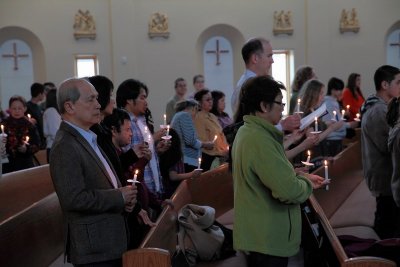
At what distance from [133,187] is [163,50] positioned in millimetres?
10681

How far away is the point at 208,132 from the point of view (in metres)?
7.54

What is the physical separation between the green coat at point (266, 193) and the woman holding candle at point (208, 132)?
14.4 feet

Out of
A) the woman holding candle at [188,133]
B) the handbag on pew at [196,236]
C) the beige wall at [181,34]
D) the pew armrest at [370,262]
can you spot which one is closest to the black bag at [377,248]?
the pew armrest at [370,262]

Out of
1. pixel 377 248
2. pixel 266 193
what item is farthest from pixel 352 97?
pixel 266 193

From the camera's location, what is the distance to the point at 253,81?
3.16 metres

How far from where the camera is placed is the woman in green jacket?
2.96 m

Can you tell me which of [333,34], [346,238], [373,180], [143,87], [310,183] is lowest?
[346,238]

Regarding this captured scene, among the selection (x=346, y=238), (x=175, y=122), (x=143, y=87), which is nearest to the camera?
(x=346, y=238)

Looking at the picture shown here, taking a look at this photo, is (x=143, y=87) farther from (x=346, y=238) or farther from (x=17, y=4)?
(x=17, y=4)

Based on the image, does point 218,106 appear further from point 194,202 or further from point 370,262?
point 370,262

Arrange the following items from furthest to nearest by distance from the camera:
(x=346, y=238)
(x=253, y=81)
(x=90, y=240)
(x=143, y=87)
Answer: (x=143, y=87) < (x=346, y=238) < (x=253, y=81) < (x=90, y=240)

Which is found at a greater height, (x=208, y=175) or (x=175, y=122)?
(x=175, y=122)

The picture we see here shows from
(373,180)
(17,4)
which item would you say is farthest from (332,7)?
(373,180)

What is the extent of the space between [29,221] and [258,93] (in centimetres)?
207
